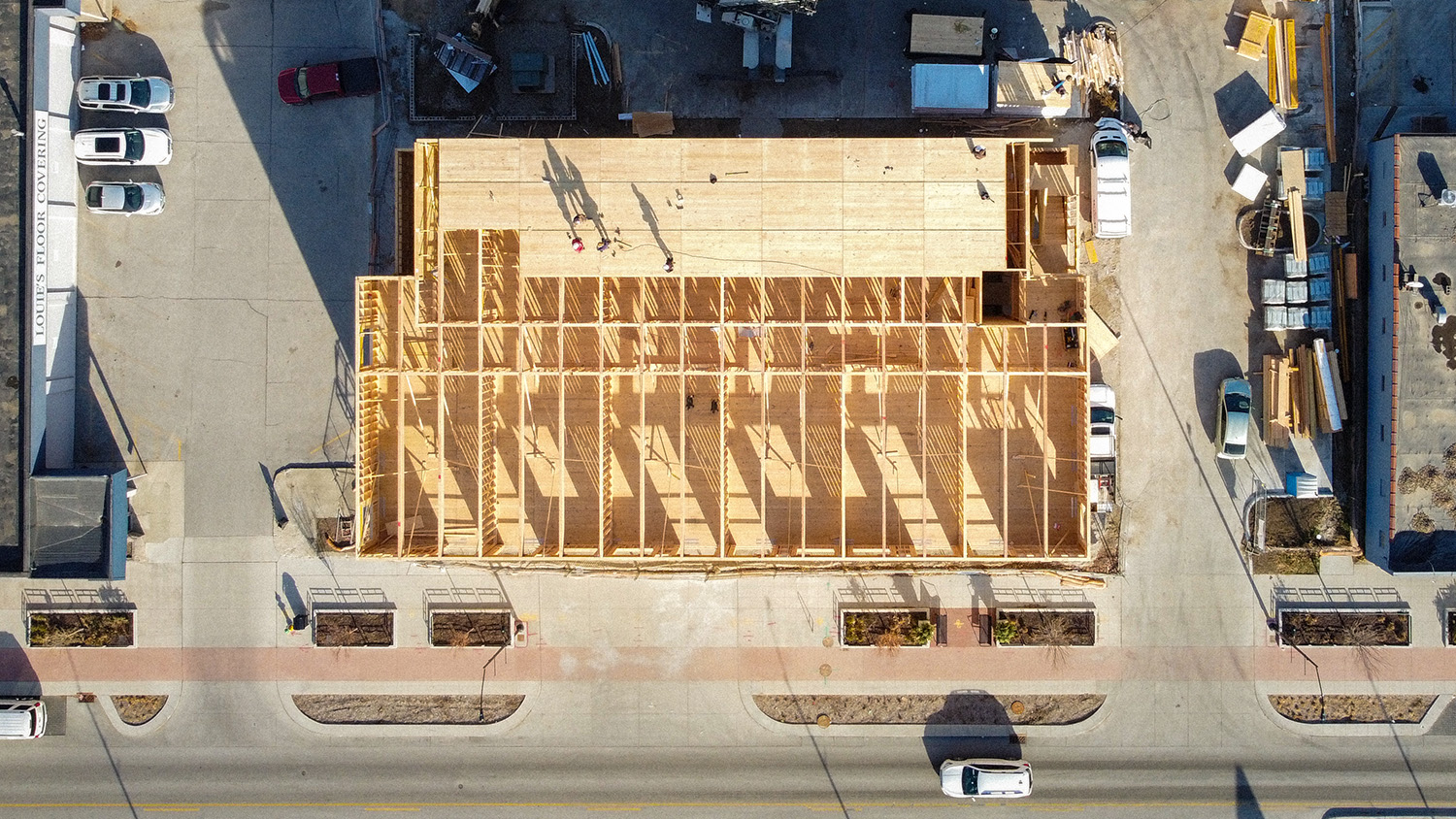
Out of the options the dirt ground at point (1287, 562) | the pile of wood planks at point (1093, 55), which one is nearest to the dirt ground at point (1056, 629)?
the dirt ground at point (1287, 562)

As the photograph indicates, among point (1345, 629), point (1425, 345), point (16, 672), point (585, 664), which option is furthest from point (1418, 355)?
point (16, 672)

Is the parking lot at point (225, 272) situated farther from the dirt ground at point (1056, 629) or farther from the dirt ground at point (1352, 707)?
the dirt ground at point (1352, 707)

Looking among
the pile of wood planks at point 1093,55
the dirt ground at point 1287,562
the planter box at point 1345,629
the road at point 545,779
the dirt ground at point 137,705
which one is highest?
the pile of wood planks at point 1093,55

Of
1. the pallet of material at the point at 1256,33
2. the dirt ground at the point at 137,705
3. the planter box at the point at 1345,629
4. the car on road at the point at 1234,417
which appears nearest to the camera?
the car on road at the point at 1234,417

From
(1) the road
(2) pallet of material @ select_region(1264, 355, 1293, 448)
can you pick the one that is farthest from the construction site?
(1) the road

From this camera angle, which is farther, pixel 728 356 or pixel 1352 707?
pixel 1352 707

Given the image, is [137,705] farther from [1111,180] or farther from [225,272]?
[1111,180]
